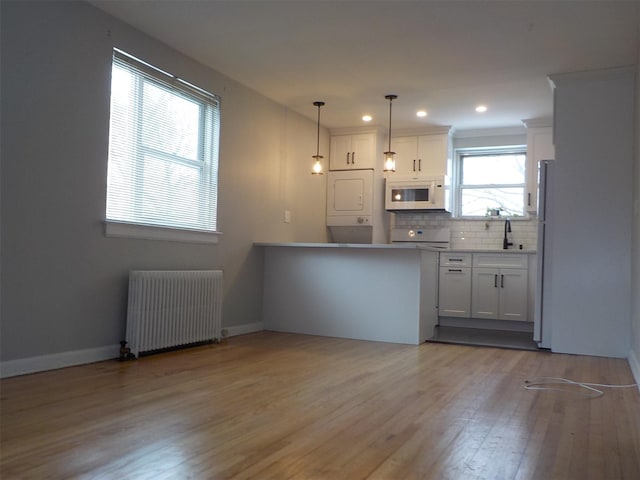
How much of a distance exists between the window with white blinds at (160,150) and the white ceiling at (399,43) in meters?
0.35

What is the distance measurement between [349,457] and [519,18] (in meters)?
3.10

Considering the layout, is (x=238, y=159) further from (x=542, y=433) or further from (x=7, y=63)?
(x=542, y=433)

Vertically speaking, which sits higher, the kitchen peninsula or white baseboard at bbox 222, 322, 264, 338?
the kitchen peninsula

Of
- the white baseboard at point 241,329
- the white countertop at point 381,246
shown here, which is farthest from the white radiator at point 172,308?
the white countertop at point 381,246

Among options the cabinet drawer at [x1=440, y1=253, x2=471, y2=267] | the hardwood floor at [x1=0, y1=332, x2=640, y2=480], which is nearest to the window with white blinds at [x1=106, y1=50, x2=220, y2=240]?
the hardwood floor at [x1=0, y1=332, x2=640, y2=480]

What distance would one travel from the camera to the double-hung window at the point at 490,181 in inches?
277

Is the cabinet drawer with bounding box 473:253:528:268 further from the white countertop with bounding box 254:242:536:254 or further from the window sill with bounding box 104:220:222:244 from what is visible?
the window sill with bounding box 104:220:222:244

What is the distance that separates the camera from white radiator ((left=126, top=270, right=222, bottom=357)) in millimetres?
3986

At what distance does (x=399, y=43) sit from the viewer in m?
4.22

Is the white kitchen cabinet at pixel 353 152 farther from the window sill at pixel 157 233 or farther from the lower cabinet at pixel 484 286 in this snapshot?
the window sill at pixel 157 233

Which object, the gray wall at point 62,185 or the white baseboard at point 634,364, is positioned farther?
the white baseboard at point 634,364

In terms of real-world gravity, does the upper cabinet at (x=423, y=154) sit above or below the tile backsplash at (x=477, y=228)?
above

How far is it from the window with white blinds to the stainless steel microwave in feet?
9.10

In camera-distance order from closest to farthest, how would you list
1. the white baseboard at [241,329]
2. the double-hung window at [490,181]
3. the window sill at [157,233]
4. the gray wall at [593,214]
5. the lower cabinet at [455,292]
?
the window sill at [157,233], the gray wall at [593,214], the white baseboard at [241,329], the lower cabinet at [455,292], the double-hung window at [490,181]
